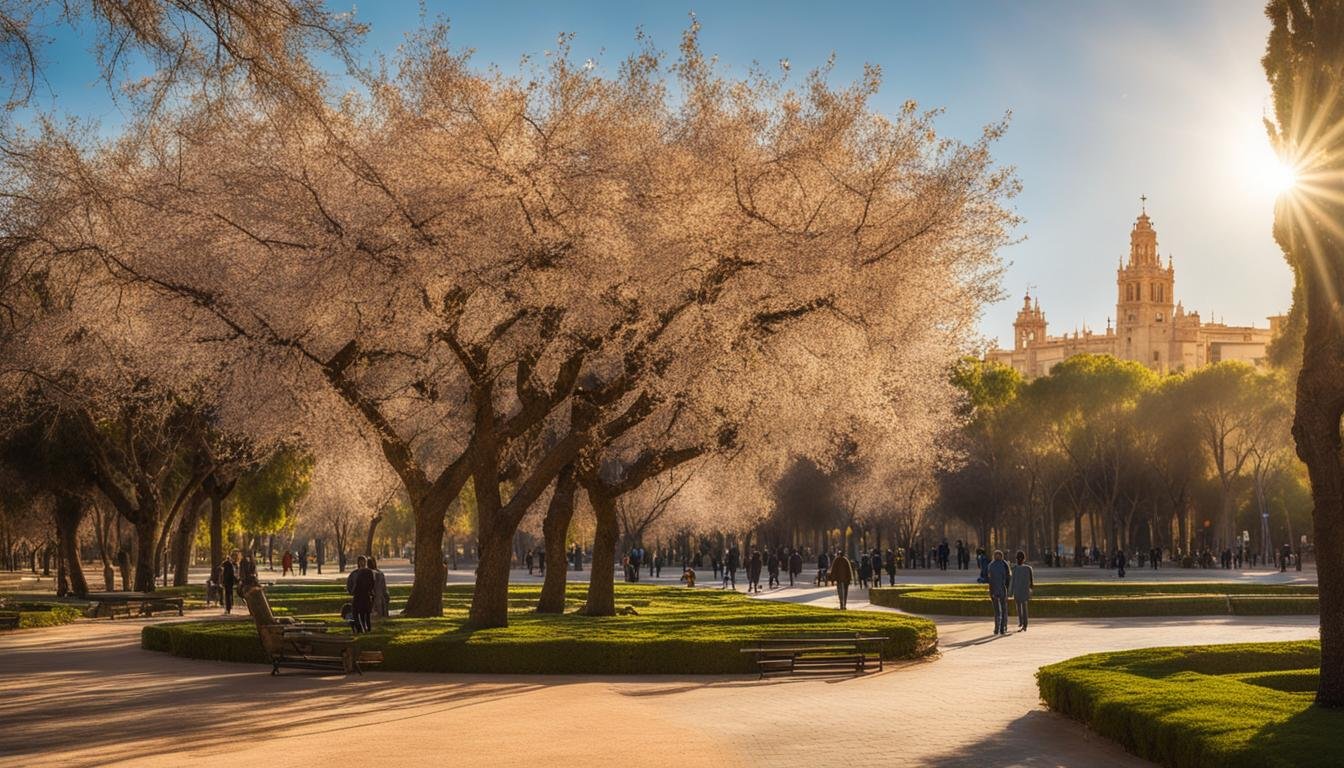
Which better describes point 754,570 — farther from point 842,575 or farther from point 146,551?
point 146,551

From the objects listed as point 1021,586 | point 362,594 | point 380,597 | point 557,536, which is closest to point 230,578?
point 557,536

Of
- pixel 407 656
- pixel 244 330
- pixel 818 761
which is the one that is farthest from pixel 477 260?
pixel 818 761

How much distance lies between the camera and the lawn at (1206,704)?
10.8m

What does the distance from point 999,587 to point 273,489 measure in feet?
113

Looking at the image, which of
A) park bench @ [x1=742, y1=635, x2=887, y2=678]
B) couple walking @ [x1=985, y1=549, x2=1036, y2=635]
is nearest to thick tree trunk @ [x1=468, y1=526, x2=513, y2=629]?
park bench @ [x1=742, y1=635, x2=887, y2=678]

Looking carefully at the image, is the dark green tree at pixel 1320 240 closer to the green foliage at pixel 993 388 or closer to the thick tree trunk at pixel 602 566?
the thick tree trunk at pixel 602 566

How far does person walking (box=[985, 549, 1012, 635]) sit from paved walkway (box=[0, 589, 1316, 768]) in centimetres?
587

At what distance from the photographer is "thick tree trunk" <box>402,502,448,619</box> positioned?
26891 millimetres

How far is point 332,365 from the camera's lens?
80.6ft

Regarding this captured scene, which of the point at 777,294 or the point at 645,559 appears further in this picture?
the point at 645,559

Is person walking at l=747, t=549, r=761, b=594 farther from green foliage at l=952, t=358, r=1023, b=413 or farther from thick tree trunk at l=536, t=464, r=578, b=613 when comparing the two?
green foliage at l=952, t=358, r=1023, b=413

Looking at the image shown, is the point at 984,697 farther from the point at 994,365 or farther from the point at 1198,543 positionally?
the point at 1198,543

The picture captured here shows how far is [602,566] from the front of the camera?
1210 inches

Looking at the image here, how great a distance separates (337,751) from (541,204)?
1064 cm
